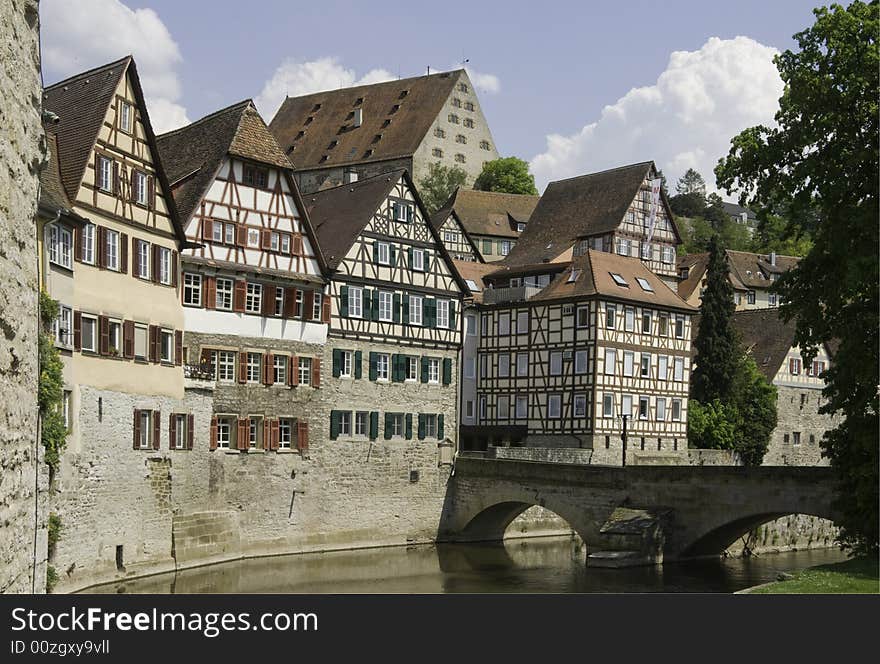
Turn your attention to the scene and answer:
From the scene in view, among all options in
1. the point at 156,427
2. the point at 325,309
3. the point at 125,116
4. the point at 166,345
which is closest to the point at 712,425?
the point at 325,309

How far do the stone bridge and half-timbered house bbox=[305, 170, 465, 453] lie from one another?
161 inches

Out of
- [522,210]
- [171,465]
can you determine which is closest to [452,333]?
[171,465]

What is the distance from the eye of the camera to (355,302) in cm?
4034

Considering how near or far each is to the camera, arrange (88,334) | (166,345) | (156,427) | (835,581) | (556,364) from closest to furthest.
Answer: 1. (835,581)
2. (88,334)
3. (156,427)
4. (166,345)
5. (556,364)

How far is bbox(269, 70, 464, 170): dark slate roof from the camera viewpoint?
81.4m

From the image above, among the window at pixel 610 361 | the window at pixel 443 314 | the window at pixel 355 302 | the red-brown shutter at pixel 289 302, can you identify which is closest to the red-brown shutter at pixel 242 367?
the red-brown shutter at pixel 289 302

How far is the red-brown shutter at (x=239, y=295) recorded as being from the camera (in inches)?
1415

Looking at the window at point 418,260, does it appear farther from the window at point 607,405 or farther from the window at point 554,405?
the window at point 607,405

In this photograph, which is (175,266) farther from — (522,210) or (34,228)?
(522,210)

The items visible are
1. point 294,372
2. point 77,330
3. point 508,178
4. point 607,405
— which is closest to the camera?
point 77,330

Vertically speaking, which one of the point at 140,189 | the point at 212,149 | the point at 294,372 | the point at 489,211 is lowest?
the point at 294,372

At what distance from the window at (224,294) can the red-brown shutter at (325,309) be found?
4.01 m

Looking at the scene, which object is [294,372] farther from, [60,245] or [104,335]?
[60,245]

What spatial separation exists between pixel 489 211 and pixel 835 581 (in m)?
52.5
